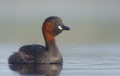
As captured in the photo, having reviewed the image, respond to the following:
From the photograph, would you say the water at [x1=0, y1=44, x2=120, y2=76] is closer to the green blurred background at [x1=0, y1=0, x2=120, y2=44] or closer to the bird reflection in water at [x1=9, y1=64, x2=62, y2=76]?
the bird reflection in water at [x1=9, y1=64, x2=62, y2=76]

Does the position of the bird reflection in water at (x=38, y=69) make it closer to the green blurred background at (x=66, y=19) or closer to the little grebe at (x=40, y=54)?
the little grebe at (x=40, y=54)

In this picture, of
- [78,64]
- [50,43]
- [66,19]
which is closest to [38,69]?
[78,64]

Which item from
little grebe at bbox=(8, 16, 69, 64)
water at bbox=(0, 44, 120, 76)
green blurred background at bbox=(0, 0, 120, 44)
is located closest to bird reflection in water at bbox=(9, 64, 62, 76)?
water at bbox=(0, 44, 120, 76)

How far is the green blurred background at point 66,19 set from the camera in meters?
25.3

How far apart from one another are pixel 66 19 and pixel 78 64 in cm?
1020

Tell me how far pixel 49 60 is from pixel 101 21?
9585mm

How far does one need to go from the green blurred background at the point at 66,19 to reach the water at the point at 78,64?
1.47 m

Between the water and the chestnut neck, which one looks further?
the chestnut neck

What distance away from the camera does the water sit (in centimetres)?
1869

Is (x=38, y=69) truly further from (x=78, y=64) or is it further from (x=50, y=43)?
(x=50, y=43)

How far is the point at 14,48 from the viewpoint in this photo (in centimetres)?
2267

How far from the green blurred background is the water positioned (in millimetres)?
1471

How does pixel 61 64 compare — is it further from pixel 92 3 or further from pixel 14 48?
pixel 92 3

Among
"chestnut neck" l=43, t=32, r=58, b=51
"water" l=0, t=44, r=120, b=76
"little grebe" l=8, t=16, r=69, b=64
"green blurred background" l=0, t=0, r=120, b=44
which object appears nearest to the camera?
"water" l=0, t=44, r=120, b=76
